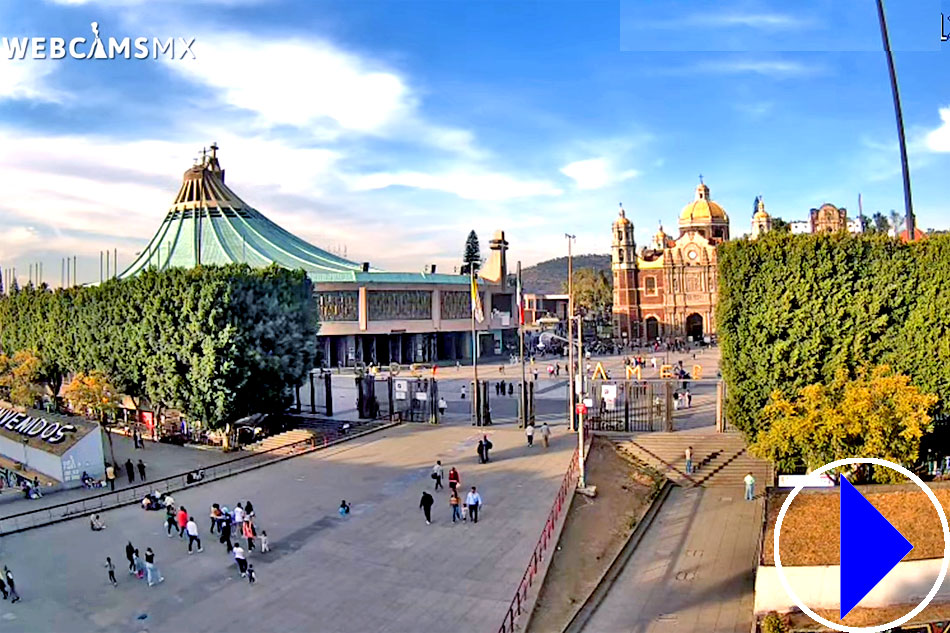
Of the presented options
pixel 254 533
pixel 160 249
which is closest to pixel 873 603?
pixel 254 533

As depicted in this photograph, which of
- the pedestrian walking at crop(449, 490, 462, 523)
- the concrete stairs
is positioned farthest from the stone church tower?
the pedestrian walking at crop(449, 490, 462, 523)

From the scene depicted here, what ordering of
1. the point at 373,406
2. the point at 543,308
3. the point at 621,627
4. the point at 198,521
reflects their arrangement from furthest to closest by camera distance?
the point at 543,308
the point at 373,406
the point at 198,521
the point at 621,627

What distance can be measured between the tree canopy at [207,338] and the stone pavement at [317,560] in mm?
A: 6477

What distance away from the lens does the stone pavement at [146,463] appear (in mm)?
24328

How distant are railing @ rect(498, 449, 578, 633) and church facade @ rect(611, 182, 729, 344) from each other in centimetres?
5792

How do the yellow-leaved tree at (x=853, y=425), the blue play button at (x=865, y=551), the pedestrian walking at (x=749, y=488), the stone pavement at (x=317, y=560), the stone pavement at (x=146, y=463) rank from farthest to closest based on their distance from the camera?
the stone pavement at (x=146, y=463), the pedestrian walking at (x=749, y=488), the yellow-leaved tree at (x=853, y=425), the stone pavement at (x=317, y=560), the blue play button at (x=865, y=551)

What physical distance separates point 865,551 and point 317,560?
38.9 ft

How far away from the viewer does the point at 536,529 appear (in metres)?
19.4

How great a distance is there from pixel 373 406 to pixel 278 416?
4.48m

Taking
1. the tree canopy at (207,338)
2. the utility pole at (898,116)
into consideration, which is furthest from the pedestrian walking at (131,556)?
the utility pole at (898,116)

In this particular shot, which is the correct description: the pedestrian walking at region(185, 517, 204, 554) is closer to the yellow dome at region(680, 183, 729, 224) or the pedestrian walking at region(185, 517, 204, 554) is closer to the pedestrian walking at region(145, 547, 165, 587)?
the pedestrian walking at region(145, 547, 165, 587)

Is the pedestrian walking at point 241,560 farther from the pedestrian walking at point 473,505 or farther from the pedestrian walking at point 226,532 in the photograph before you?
the pedestrian walking at point 473,505

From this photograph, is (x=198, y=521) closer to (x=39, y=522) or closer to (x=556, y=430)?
(x=39, y=522)

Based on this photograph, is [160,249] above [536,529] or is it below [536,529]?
above
